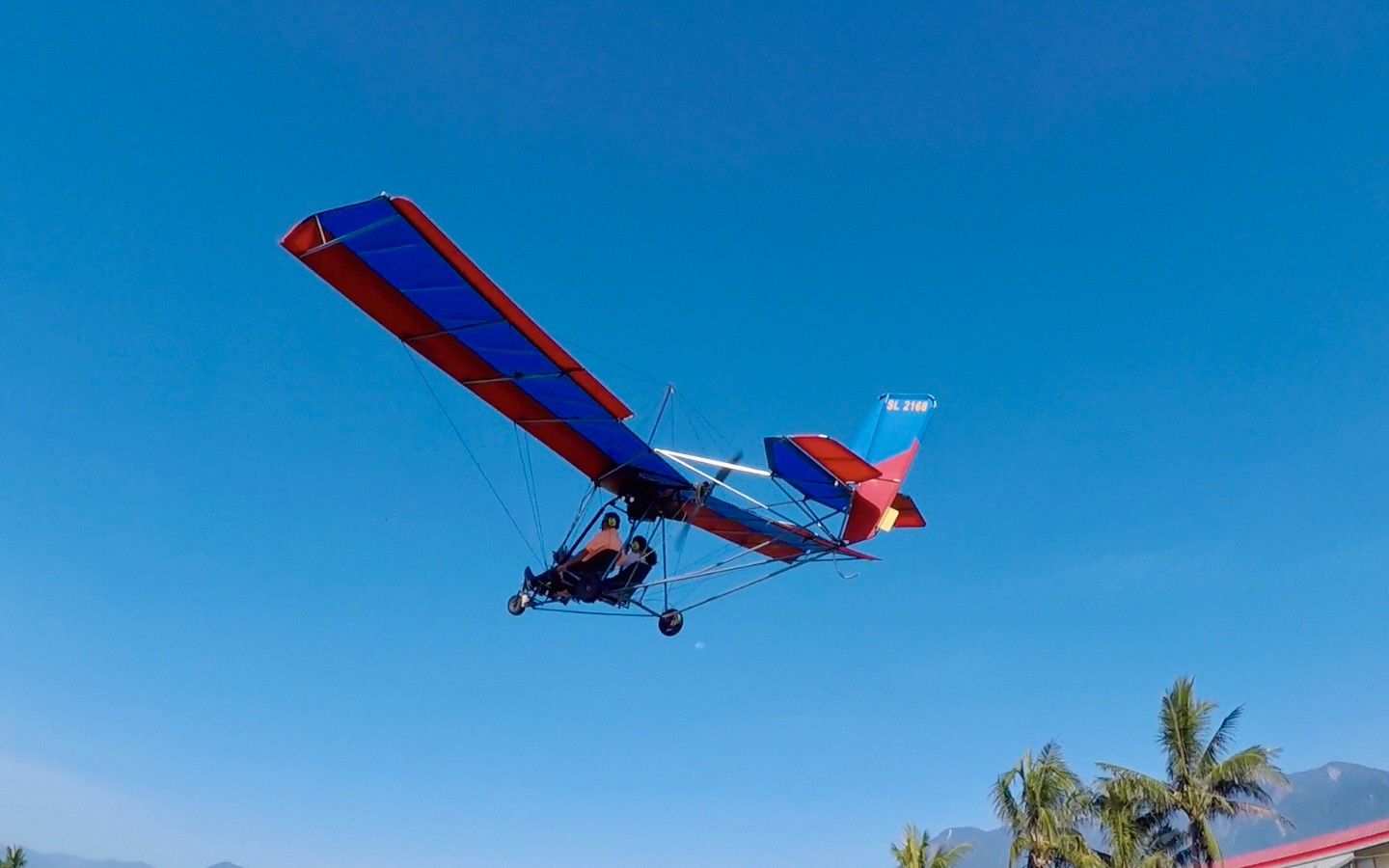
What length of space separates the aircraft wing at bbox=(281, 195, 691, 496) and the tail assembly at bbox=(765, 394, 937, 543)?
2671 mm

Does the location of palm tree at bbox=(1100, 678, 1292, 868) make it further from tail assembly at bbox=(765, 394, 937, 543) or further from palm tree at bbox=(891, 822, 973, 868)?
tail assembly at bbox=(765, 394, 937, 543)

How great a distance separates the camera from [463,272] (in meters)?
13.3

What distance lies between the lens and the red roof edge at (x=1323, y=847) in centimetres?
2484

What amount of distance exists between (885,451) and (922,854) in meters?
15.9

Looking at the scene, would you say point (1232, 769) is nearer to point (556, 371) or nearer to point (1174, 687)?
point (1174, 687)

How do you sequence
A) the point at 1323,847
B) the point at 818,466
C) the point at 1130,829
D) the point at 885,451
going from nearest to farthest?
1. the point at 818,466
2. the point at 885,451
3. the point at 1323,847
4. the point at 1130,829

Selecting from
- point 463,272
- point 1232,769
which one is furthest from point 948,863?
point 463,272

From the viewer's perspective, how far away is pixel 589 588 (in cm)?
1569

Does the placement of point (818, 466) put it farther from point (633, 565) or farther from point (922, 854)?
point (922, 854)

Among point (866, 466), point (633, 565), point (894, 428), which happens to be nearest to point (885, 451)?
point (894, 428)

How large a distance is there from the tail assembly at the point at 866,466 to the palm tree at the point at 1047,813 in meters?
14.6

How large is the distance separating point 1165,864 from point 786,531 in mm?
18574

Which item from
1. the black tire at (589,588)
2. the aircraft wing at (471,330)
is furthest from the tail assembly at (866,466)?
the black tire at (589,588)

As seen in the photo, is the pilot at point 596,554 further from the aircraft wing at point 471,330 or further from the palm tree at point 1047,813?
the palm tree at point 1047,813
